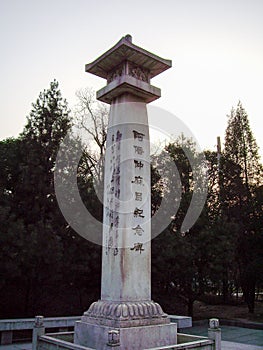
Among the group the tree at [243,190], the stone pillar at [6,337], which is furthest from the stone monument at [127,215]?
the tree at [243,190]

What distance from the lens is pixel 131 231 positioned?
557 cm

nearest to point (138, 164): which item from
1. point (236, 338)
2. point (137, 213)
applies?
point (137, 213)

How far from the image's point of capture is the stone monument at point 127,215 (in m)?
5.08

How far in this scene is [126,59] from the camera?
19.9ft

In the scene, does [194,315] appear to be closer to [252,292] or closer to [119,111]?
[252,292]

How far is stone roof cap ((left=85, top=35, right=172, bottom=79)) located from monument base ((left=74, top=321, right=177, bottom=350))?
14.0ft

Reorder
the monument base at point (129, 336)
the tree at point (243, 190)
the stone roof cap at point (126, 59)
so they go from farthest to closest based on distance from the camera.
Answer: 1. the tree at point (243, 190)
2. the stone roof cap at point (126, 59)
3. the monument base at point (129, 336)

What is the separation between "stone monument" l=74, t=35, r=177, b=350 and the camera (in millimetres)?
5082

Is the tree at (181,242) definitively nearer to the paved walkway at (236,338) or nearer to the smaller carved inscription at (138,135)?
the paved walkway at (236,338)

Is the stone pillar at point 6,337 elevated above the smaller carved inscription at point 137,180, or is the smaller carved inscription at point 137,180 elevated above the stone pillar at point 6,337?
the smaller carved inscription at point 137,180

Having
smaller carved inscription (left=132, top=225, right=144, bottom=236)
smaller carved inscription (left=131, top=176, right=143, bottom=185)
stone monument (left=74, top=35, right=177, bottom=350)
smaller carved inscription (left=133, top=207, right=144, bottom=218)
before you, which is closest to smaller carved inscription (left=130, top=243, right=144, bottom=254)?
stone monument (left=74, top=35, right=177, bottom=350)

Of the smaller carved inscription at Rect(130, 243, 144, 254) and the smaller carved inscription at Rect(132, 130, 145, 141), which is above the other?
the smaller carved inscription at Rect(132, 130, 145, 141)

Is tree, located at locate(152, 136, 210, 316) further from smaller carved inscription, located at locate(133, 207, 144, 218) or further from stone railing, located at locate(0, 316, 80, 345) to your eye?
smaller carved inscription, located at locate(133, 207, 144, 218)

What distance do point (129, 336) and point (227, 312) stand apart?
10061 millimetres
